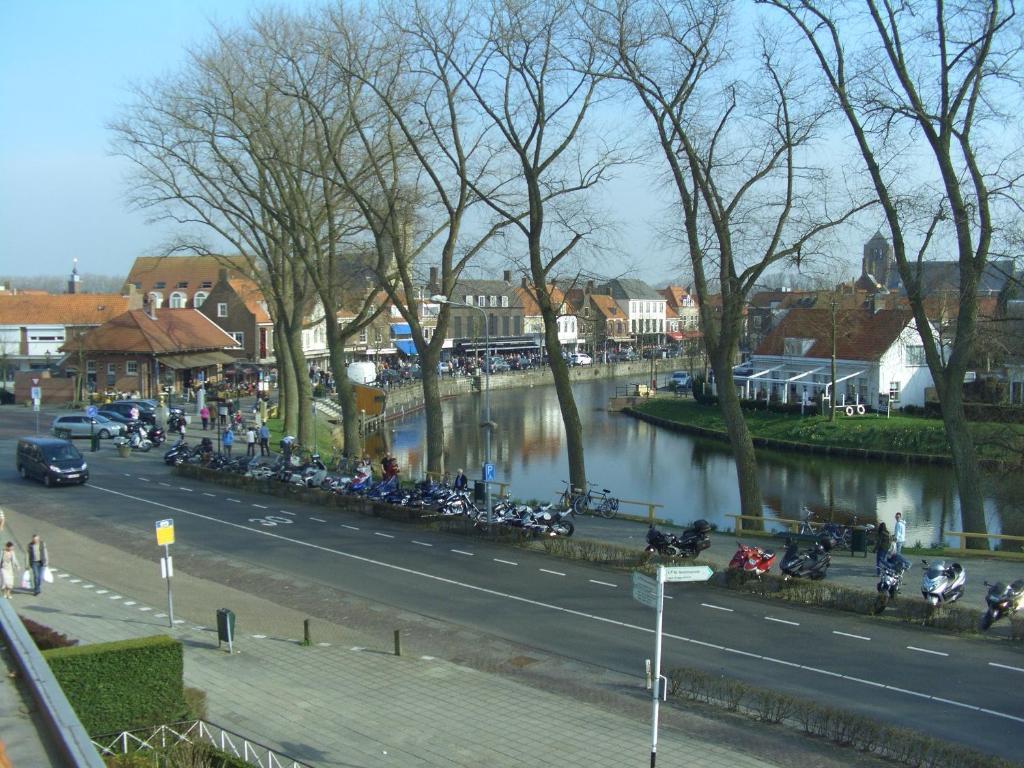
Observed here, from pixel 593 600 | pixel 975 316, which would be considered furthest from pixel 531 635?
pixel 975 316

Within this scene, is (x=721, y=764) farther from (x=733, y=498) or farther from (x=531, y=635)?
(x=733, y=498)

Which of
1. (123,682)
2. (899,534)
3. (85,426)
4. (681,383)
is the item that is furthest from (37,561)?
(681,383)

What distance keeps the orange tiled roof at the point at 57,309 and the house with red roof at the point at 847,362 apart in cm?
4587

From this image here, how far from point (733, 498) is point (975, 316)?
18.5m

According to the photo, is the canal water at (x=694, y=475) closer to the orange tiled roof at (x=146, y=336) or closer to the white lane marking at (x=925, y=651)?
the white lane marking at (x=925, y=651)

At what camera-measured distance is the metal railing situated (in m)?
11.1

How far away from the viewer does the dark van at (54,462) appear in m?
32.1

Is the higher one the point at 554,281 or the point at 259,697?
the point at 554,281

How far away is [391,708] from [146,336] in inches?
1897

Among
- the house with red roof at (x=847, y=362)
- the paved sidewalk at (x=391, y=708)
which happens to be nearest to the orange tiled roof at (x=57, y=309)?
the house with red roof at (x=847, y=362)

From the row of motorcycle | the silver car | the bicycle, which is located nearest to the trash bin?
the row of motorcycle

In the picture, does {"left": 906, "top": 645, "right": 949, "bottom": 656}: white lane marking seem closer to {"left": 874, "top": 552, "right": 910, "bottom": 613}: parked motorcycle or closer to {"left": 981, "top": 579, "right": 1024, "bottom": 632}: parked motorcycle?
{"left": 981, "top": 579, "right": 1024, "bottom": 632}: parked motorcycle

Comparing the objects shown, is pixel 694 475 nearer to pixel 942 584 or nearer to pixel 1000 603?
pixel 942 584

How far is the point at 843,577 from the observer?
775 inches
